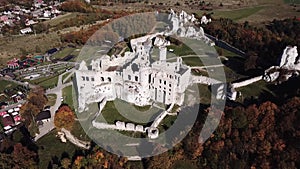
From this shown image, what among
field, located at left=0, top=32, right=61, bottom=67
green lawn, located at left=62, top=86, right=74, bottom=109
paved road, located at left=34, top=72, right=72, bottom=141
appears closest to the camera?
paved road, located at left=34, top=72, right=72, bottom=141

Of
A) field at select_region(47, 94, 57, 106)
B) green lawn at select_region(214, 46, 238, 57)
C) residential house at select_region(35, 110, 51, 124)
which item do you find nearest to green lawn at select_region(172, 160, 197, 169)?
residential house at select_region(35, 110, 51, 124)

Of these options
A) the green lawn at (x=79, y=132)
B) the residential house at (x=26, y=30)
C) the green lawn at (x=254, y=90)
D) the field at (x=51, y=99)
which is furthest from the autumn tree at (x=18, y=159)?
the residential house at (x=26, y=30)

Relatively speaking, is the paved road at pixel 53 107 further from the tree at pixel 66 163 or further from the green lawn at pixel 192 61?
the green lawn at pixel 192 61

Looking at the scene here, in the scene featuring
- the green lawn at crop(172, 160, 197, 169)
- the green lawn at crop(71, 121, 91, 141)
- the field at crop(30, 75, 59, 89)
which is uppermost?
the field at crop(30, 75, 59, 89)

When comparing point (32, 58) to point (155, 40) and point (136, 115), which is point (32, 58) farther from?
point (136, 115)

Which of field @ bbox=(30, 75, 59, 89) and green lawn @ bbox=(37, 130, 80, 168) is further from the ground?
field @ bbox=(30, 75, 59, 89)

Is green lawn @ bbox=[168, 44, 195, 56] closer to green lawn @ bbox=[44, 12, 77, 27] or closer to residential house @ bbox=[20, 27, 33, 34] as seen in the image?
green lawn @ bbox=[44, 12, 77, 27]

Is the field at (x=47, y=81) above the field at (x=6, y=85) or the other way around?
above

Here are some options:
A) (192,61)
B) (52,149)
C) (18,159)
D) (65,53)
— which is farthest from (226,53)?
(18,159)

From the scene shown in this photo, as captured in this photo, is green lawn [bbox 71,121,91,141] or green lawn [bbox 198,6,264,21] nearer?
green lawn [bbox 71,121,91,141]

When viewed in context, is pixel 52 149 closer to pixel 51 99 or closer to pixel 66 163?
pixel 66 163
